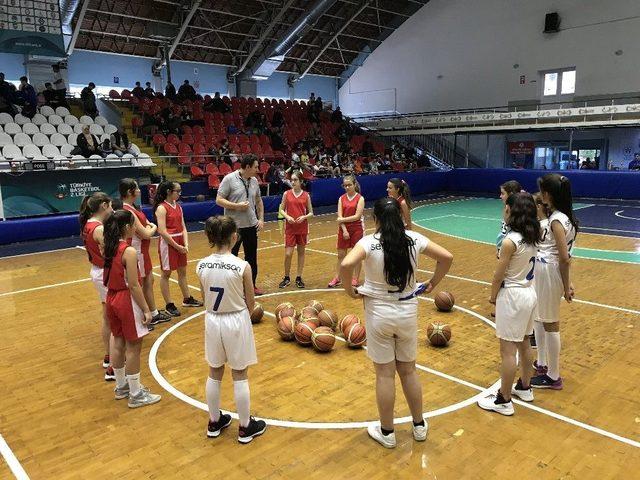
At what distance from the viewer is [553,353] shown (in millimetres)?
4664

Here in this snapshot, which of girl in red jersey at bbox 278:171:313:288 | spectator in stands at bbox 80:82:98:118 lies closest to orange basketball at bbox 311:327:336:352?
girl in red jersey at bbox 278:171:313:288

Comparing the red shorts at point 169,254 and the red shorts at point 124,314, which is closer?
the red shorts at point 124,314

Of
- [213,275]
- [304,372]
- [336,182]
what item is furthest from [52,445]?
[336,182]

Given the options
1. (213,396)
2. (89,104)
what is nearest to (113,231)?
(213,396)

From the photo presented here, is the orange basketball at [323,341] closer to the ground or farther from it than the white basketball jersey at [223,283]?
closer to the ground

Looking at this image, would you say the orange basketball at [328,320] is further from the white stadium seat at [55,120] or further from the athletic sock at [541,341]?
the white stadium seat at [55,120]

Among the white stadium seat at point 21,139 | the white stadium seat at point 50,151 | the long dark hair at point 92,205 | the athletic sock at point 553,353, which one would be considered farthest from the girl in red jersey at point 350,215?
the white stadium seat at point 21,139

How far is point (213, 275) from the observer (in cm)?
368

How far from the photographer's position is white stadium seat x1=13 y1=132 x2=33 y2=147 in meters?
14.9

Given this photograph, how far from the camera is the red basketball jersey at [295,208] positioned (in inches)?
322

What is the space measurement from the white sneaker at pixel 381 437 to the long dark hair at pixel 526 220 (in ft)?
6.00

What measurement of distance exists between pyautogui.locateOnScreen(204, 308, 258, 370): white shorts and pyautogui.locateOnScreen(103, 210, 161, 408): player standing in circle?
907mm

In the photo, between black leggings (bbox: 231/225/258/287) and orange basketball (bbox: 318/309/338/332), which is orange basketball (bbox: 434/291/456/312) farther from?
black leggings (bbox: 231/225/258/287)

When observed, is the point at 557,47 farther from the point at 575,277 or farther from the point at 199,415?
the point at 199,415
